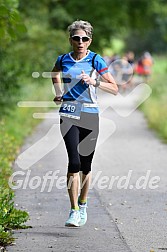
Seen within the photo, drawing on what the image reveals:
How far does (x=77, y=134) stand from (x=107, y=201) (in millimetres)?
2152

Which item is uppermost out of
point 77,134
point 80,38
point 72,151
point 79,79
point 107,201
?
point 80,38

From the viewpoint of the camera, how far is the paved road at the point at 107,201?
7680 mm

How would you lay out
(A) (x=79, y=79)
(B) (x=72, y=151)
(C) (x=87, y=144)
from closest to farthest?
(A) (x=79, y=79), (B) (x=72, y=151), (C) (x=87, y=144)

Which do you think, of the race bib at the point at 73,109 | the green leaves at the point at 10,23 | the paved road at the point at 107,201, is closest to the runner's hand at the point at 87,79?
the race bib at the point at 73,109

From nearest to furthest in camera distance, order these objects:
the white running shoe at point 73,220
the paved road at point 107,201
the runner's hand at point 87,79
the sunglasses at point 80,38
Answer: the paved road at point 107,201 → the runner's hand at point 87,79 → the sunglasses at point 80,38 → the white running shoe at point 73,220

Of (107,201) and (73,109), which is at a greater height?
(73,109)

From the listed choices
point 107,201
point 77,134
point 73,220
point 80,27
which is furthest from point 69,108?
point 107,201

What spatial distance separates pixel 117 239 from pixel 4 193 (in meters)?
1.44

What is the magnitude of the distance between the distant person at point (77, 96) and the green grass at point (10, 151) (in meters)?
0.55

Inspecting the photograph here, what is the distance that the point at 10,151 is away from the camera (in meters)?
14.2

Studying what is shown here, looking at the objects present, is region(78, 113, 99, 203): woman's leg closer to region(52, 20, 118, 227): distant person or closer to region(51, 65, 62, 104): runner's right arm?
region(52, 20, 118, 227): distant person

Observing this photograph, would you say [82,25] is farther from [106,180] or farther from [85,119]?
[106,180]

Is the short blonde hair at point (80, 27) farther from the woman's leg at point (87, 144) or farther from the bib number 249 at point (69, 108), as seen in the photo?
the woman's leg at point (87, 144)

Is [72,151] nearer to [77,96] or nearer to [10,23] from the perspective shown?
[77,96]
